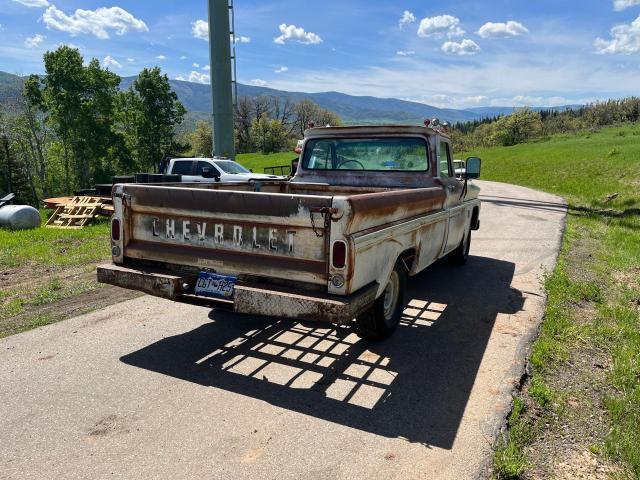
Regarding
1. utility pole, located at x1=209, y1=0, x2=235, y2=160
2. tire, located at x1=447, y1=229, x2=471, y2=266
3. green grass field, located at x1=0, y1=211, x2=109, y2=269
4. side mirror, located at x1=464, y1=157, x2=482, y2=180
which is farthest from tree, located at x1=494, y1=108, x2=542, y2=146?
side mirror, located at x1=464, y1=157, x2=482, y2=180

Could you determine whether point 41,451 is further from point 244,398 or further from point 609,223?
point 609,223

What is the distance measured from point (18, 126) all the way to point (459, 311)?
6200 centimetres

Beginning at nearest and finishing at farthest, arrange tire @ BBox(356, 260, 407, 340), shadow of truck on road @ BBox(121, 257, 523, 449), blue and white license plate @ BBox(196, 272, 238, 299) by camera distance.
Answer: shadow of truck on road @ BBox(121, 257, 523, 449), blue and white license plate @ BBox(196, 272, 238, 299), tire @ BBox(356, 260, 407, 340)

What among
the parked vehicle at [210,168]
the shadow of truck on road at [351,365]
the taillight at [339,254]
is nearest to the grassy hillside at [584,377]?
the shadow of truck on road at [351,365]

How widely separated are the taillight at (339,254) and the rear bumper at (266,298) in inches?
9.9

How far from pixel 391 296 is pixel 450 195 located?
6.47 feet

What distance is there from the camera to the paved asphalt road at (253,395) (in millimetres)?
2877

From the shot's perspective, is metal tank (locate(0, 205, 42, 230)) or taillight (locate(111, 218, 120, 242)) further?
metal tank (locate(0, 205, 42, 230))

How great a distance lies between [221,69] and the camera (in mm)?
18766

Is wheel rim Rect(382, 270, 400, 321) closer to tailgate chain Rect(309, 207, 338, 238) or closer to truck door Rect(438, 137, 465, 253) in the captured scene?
tailgate chain Rect(309, 207, 338, 238)

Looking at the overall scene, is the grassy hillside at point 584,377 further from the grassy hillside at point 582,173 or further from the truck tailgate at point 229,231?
the grassy hillside at point 582,173

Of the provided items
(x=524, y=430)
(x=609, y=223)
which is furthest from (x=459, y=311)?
(x=609, y=223)

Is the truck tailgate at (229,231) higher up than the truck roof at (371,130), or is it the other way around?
the truck roof at (371,130)

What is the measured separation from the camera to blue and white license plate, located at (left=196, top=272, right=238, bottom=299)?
4.04 metres
